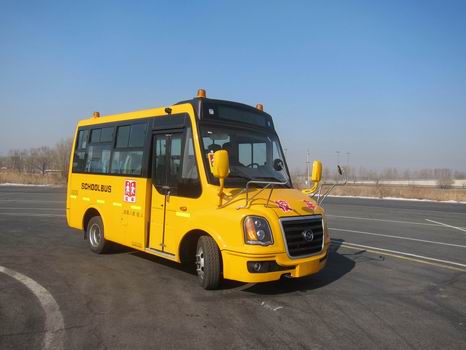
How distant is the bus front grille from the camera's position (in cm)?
560

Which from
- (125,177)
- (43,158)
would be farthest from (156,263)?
(43,158)

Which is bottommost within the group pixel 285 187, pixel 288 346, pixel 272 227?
pixel 288 346

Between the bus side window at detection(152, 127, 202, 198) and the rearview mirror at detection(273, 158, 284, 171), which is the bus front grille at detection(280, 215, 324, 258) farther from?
the bus side window at detection(152, 127, 202, 198)

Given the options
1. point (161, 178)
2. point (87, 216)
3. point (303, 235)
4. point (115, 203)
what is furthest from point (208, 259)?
point (87, 216)

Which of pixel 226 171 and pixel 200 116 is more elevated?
pixel 200 116

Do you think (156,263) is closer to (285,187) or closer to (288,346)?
(285,187)

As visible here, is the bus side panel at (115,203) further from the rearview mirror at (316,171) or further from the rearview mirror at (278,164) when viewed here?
the rearview mirror at (316,171)

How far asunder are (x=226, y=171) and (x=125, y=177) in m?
3.08

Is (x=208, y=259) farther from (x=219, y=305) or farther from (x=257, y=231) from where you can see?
(x=257, y=231)

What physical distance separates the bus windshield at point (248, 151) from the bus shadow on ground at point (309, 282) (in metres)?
1.64

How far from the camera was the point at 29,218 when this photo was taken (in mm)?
14375

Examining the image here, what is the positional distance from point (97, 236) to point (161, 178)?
2744mm

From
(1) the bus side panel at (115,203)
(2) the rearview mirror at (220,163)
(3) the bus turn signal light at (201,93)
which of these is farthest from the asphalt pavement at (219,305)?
(3) the bus turn signal light at (201,93)

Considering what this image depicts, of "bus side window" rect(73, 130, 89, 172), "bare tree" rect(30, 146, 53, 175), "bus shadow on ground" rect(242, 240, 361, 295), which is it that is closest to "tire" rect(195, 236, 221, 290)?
A: "bus shadow on ground" rect(242, 240, 361, 295)
